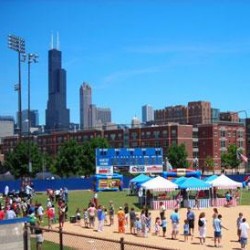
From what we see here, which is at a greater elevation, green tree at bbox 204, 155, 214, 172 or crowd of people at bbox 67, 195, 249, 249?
crowd of people at bbox 67, 195, 249, 249

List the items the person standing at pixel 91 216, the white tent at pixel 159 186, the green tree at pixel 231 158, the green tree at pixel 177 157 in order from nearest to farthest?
the person standing at pixel 91 216 → the white tent at pixel 159 186 → the green tree at pixel 177 157 → the green tree at pixel 231 158

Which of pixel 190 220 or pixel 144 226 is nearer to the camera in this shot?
pixel 190 220

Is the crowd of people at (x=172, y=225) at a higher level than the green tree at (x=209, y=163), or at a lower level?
higher

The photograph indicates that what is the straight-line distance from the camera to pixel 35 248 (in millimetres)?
18516

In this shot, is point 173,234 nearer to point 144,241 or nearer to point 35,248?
point 144,241

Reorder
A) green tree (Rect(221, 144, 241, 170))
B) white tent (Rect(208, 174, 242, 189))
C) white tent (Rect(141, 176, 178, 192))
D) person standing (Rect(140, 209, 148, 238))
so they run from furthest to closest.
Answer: green tree (Rect(221, 144, 241, 170)), white tent (Rect(208, 174, 242, 189)), white tent (Rect(141, 176, 178, 192)), person standing (Rect(140, 209, 148, 238))

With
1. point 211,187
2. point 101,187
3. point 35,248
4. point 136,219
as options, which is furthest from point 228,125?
point 35,248

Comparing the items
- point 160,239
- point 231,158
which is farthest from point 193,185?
point 231,158

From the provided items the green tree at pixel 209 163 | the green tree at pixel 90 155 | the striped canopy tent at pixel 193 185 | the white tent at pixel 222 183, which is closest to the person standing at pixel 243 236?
the striped canopy tent at pixel 193 185

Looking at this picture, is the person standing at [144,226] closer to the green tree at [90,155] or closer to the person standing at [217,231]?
the person standing at [217,231]

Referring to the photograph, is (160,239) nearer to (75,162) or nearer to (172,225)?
(172,225)

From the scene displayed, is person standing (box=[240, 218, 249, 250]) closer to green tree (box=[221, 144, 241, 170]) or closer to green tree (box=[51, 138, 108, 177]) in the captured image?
green tree (box=[51, 138, 108, 177])

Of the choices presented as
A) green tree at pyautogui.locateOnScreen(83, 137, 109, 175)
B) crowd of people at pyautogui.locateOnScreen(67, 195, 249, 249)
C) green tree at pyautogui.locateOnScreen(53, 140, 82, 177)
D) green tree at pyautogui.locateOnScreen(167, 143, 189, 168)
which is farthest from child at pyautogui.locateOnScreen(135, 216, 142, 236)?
green tree at pyautogui.locateOnScreen(167, 143, 189, 168)

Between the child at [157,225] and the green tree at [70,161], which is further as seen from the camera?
Answer: the green tree at [70,161]
